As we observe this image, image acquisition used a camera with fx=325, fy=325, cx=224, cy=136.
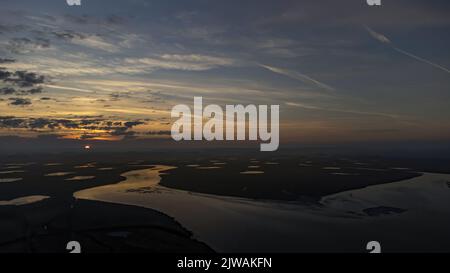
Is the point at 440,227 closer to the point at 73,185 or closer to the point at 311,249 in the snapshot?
the point at 311,249

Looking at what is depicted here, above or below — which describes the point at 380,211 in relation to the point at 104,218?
below

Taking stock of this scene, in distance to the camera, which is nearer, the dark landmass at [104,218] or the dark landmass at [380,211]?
the dark landmass at [104,218]

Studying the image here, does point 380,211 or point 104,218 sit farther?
point 380,211

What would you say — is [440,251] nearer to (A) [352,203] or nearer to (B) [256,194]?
(A) [352,203]

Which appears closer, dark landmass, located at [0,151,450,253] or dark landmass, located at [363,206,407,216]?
dark landmass, located at [0,151,450,253]
